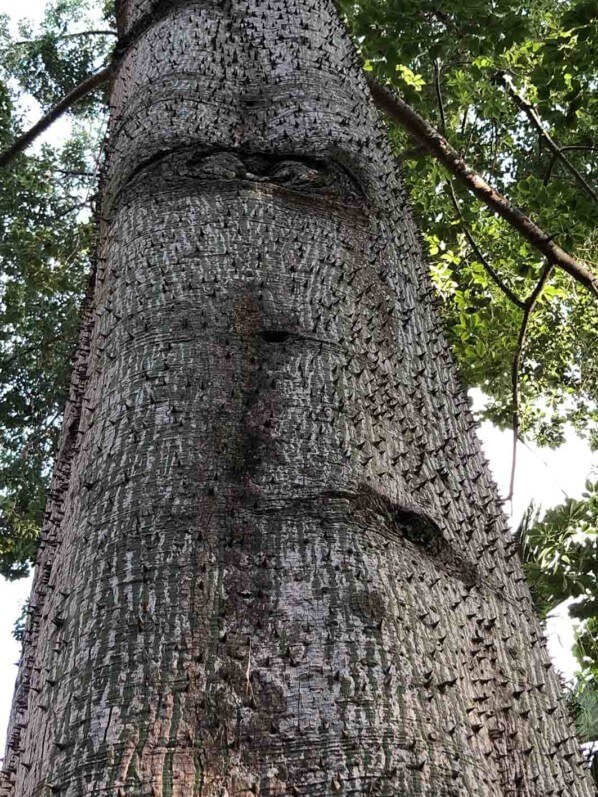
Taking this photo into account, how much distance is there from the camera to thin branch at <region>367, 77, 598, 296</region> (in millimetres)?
3051

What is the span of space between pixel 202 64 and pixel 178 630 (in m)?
1.95

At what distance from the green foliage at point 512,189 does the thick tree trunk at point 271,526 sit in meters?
2.73

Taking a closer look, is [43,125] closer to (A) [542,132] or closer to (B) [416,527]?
(A) [542,132]

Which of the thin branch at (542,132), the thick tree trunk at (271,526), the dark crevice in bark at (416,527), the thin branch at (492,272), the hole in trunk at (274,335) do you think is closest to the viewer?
the thick tree trunk at (271,526)

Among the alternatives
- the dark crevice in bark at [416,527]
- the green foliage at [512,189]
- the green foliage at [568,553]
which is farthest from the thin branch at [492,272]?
the dark crevice in bark at [416,527]

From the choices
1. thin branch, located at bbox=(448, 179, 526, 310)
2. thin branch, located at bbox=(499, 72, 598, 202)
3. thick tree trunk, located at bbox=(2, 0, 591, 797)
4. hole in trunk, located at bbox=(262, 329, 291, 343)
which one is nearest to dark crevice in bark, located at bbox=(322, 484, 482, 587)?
thick tree trunk, located at bbox=(2, 0, 591, 797)

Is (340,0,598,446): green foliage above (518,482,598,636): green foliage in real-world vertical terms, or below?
above

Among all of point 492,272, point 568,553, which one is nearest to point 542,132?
point 492,272

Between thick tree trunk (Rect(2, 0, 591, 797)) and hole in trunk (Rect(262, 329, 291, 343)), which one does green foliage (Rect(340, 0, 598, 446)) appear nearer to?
thick tree trunk (Rect(2, 0, 591, 797))

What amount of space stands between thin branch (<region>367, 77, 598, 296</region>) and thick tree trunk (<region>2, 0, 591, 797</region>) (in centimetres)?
117

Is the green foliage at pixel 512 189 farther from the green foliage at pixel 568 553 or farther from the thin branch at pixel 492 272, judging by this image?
the green foliage at pixel 568 553

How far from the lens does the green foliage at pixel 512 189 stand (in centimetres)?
451

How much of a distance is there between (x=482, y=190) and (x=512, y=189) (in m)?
2.41

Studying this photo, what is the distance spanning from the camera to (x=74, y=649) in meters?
1.12
